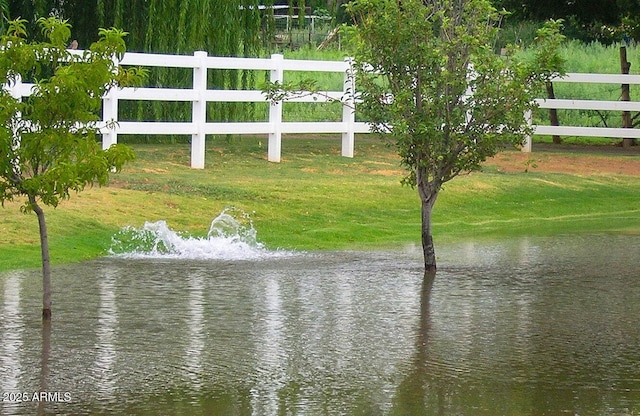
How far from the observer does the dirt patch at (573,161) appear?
79.1ft

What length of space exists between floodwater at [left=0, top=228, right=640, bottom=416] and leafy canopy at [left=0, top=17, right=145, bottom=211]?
1.13 m

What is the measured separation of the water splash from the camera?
1477cm

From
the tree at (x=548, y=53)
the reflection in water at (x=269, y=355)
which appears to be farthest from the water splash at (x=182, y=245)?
the tree at (x=548, y=53)

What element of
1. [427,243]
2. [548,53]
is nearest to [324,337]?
[427,243]

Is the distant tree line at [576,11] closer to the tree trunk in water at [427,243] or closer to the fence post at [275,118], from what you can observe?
the fence post at [275,118]

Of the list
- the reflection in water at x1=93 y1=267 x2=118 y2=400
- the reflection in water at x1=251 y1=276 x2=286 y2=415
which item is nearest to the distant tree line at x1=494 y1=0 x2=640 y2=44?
the reflection in water at x1=93 y1=267 x2=118 y2=400

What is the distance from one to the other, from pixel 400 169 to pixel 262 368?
1377 centimetres

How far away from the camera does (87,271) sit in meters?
13.4

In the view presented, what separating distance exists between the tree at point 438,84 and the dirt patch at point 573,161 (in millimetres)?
9036

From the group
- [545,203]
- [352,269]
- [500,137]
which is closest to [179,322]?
[352,269]

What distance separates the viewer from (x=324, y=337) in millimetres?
10383

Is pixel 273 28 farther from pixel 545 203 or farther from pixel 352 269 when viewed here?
pixel 352 269

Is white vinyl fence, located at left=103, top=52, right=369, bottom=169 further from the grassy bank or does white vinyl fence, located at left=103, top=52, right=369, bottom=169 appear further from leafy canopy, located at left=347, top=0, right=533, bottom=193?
leafy canopy, located at left=347, top=0, right=533, bottom=193

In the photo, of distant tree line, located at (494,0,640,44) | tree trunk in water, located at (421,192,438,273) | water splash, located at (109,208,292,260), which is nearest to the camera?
tree trunk in water, located at (421,192,438,273)
